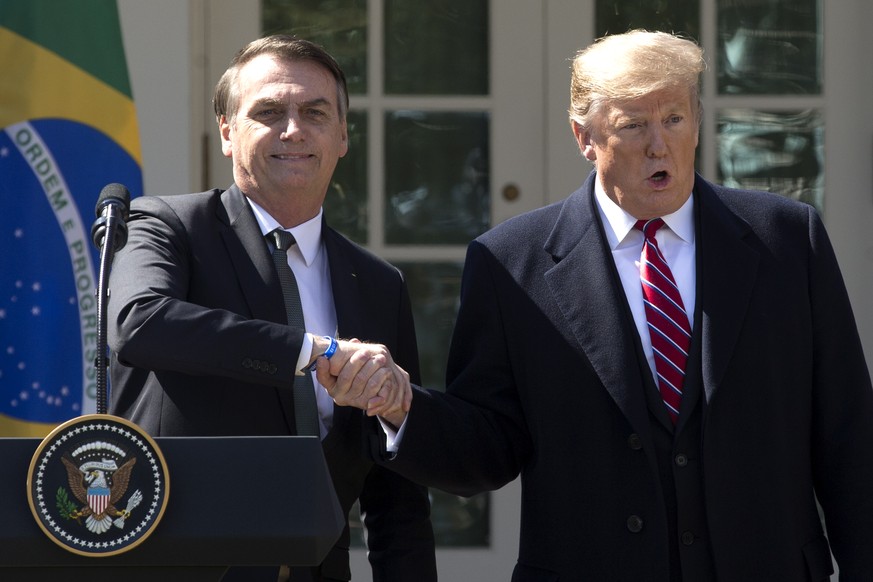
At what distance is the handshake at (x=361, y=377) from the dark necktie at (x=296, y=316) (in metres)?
0.11

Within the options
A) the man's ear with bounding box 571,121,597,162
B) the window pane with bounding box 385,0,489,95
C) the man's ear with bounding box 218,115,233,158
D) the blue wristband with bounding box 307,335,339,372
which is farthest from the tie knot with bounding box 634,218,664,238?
the window pane with bounding box 385,0,489,95

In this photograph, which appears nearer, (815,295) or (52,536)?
(52,536)

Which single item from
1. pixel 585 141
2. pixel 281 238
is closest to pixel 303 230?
pixel 281 238

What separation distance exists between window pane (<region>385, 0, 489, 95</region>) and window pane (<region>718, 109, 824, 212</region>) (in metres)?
0.81

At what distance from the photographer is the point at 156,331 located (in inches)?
90.0

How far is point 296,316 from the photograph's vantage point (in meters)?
2.58

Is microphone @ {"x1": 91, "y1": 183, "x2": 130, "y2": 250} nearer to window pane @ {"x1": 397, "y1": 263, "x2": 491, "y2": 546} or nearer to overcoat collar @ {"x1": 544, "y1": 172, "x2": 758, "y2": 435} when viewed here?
overcoat collar @ {"x1": 544, "y1": 172, "x2": 758, "y2": 435}

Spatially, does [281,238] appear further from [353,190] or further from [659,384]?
[353,190]

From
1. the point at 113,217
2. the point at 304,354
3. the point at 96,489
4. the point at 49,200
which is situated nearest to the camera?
the point at 96,489

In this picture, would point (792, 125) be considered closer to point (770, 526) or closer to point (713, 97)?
point (713, 97)

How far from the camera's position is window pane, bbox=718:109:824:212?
14.6 feet

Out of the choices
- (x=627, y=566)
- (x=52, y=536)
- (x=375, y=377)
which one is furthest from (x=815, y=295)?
(x=52, y=536)

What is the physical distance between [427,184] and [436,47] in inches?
17.6

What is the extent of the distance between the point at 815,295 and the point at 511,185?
200 centimetres
